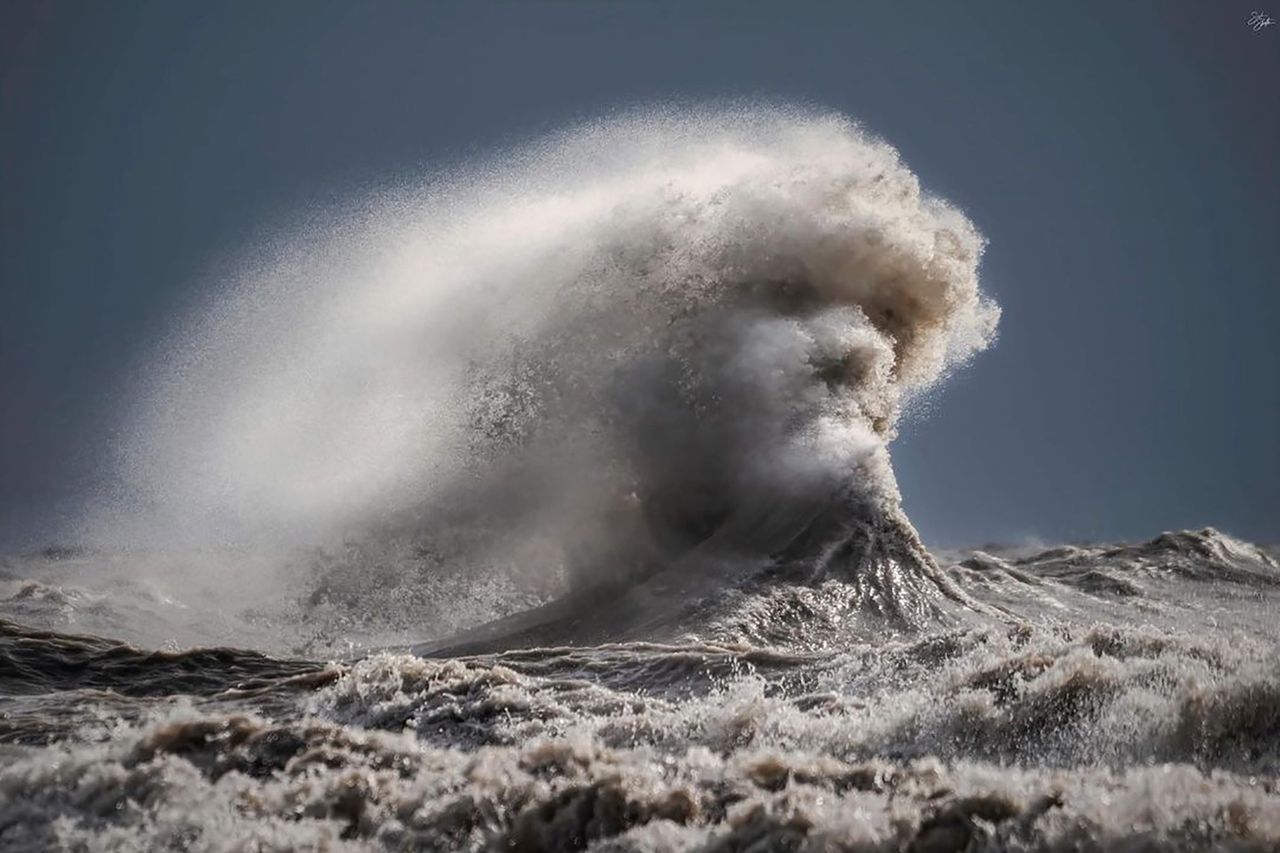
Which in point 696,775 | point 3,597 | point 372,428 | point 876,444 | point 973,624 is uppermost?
point 372,428

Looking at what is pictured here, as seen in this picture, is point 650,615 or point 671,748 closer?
point 671,748

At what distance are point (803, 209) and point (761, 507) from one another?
6.96 meters

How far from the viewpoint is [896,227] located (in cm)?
2255

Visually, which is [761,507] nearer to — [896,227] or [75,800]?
[896,227]

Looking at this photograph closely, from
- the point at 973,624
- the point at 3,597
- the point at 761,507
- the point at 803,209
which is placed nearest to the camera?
the point at 973,624

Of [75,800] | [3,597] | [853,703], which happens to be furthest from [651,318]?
[75,800]

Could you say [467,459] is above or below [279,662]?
above

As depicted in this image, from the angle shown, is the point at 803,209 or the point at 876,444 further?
the point at 803,209

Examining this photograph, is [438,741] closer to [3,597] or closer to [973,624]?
[973,624]

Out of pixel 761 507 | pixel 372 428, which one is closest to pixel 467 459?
pixel 372 428

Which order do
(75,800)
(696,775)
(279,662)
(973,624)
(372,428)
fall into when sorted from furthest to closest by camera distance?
(372,428) → (973,624) → (279,662) → (75,800) → (696,775)

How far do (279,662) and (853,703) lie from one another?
7.55 m

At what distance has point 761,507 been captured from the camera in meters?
19.3

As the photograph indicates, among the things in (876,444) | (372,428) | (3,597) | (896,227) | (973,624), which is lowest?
(973,624)
